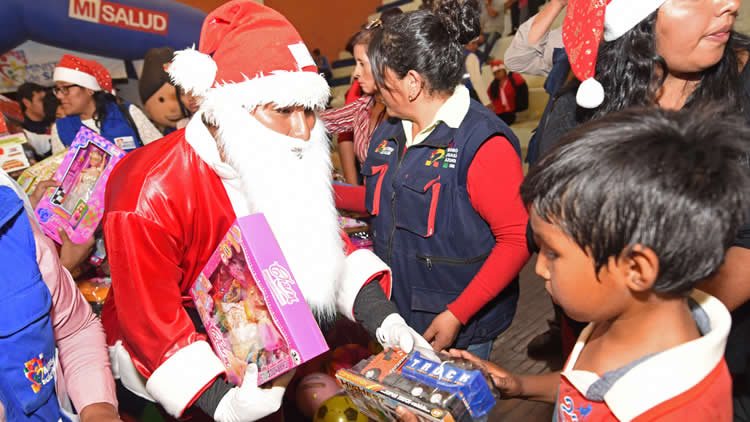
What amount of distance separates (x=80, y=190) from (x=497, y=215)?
185 centimetres

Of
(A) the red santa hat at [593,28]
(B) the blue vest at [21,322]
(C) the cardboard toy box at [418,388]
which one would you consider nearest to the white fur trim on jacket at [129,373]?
(B) the blue vest at [21,322]

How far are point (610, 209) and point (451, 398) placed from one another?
49cm

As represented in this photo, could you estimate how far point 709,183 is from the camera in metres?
0.74

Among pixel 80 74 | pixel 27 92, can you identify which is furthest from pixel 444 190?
pixel 27 92

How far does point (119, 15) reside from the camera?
19.6ft

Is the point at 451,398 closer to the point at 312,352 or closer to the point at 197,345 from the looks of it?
the point at 312,352

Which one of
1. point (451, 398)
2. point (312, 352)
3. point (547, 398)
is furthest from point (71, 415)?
point (547, 398)

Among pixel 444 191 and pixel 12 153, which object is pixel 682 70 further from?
pixel 12 153

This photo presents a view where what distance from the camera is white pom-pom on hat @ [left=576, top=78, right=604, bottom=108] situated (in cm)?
131

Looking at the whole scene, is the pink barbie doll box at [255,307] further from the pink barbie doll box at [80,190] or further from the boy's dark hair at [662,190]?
the pink barbie doll box at [80,190]

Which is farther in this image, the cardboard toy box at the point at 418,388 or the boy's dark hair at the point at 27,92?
the boy's dark hair at the point at 27,92

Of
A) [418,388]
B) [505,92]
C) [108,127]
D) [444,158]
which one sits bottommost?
[505,92]

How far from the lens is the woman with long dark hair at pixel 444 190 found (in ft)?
4.94

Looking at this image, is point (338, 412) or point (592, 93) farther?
point (338, 412)
